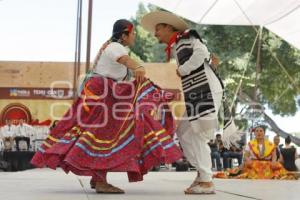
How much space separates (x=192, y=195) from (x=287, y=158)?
8931 millimetres

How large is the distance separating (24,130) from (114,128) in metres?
12.5

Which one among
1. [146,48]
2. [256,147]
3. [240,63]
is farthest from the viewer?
[146,48]

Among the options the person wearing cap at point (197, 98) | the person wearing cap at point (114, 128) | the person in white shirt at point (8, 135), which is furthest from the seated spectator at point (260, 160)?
the person in white shirt at point (8, 135)

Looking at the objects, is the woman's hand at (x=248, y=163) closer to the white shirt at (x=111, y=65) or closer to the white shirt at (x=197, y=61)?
the white shirt at (x=197, y=61)

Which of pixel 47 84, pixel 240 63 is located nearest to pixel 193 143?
pixel 47 84

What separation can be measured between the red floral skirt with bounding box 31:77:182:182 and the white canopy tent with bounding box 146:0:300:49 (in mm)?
8089

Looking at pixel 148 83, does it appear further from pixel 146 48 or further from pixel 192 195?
pixel 146 48

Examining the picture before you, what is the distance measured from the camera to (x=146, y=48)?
3172cm

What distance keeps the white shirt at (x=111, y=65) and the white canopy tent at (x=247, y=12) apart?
7.99 meters

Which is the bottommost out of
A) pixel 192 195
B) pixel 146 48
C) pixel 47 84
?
pixel 192 195

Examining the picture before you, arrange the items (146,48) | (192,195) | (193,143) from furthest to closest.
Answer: (146,48)
(193,143)
(192,195)

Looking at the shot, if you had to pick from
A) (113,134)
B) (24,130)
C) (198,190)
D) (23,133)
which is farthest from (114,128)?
(24,130)

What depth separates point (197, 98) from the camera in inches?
190

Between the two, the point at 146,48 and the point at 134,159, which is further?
the point at 146,48
